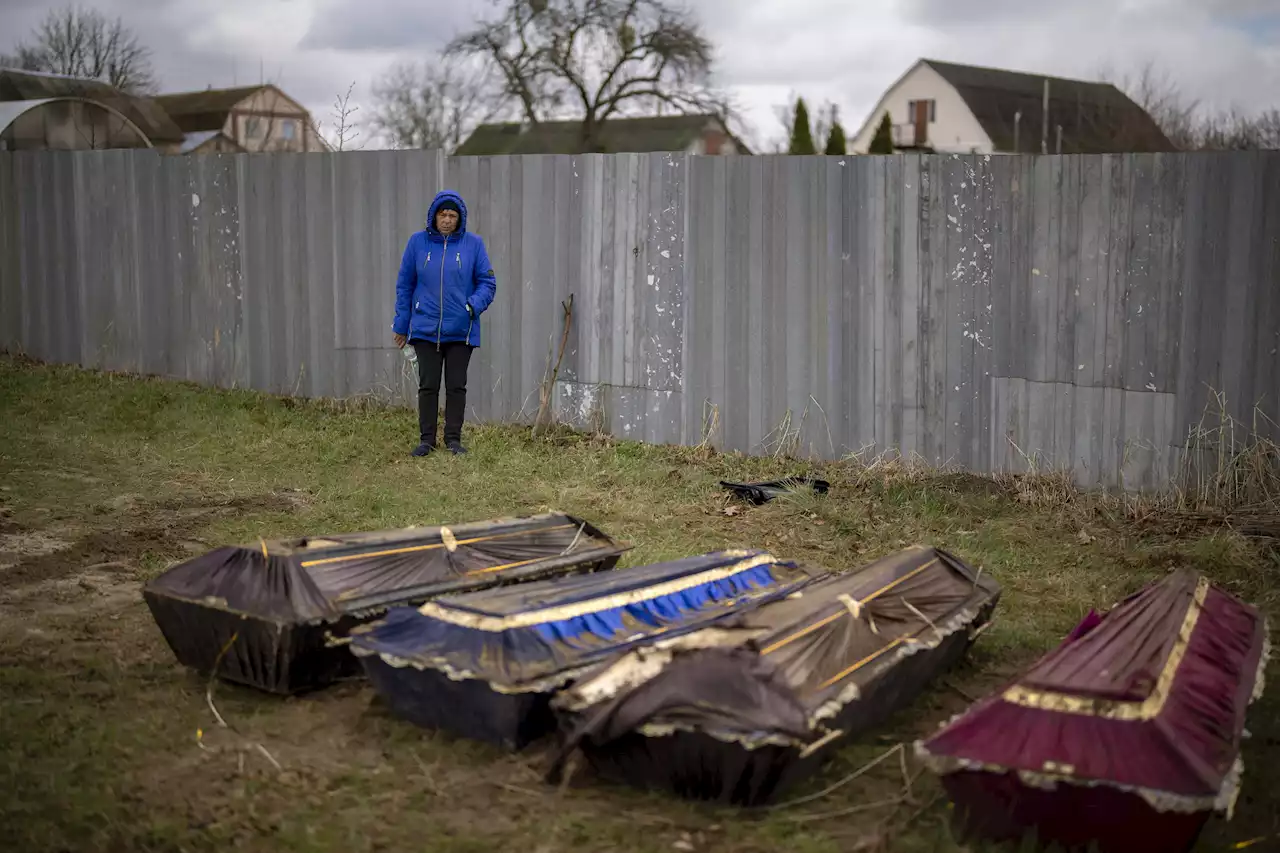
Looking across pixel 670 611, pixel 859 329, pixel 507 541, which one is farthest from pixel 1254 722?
pixel 859 329

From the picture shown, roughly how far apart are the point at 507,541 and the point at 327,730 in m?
1.37

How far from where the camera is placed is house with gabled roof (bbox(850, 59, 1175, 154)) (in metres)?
51.3

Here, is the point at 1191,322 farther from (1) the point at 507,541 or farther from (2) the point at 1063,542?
(1) the point at 507,541

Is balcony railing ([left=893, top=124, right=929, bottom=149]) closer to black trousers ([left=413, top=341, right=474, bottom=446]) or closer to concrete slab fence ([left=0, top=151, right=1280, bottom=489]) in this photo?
concrete slab fence ([left=0, top=151, right=1280, bottom=489])

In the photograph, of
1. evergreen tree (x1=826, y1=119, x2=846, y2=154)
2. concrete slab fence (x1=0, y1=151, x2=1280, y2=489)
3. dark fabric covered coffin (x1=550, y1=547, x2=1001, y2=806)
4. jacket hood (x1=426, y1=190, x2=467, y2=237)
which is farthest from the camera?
evergreen tree (x1=826, y1=119, x2=846, y2=154)

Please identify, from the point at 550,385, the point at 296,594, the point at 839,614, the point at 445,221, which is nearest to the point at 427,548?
→ the point at 296,594

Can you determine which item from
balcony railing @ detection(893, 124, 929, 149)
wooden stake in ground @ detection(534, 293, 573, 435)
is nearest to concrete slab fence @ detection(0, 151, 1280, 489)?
wooden stake in ground @ detection(534, 293, 573, 435)

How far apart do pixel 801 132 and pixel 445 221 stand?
3543 cm

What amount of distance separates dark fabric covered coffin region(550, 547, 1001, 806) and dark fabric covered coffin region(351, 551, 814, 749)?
0.22 metres

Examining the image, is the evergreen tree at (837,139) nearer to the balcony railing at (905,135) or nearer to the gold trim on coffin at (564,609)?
the balcony railing at (905,135)

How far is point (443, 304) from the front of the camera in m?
8.98

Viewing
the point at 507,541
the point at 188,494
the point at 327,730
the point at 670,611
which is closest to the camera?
the point at 327,730

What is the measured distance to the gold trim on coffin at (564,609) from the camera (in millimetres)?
4379

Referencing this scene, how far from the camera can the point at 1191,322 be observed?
728cm
